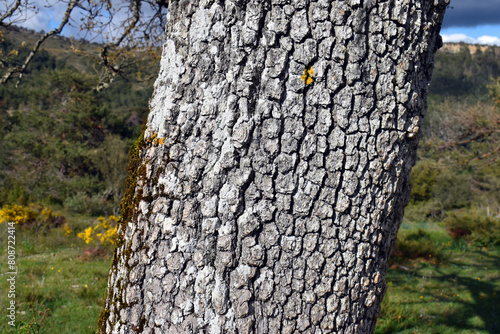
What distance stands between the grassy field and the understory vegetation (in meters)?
0.02

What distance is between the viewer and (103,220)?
896 cm

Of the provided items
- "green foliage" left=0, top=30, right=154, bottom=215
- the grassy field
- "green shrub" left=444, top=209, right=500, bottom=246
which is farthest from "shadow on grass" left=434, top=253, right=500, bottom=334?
"green foliage" left=0, top=30, right=154, bottom=215

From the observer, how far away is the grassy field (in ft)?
12.2

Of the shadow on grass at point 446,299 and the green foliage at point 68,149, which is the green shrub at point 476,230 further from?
the green foliage at point 68,149

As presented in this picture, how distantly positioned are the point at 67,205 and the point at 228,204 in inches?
626

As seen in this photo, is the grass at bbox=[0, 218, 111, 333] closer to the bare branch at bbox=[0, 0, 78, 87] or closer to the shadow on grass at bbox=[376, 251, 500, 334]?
the bare branch at bbox=[0, 0, 78, 87]

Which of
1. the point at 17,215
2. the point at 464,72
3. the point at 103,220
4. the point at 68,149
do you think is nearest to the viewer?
the point at 17,215

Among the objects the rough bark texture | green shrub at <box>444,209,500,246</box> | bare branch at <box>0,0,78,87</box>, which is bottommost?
green shrub at <box>444,209,500,246</box>

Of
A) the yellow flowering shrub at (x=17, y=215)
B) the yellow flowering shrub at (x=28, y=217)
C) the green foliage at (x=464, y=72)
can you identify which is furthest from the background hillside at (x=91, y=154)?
the green foliage at (x=464, y=72)

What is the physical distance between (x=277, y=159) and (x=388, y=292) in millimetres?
4881

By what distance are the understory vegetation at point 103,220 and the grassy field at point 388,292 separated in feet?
0.06

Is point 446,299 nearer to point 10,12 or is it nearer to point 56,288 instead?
point 56,288

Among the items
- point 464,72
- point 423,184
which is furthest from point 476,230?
point 464,72

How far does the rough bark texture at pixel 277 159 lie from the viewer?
1.27 metres
